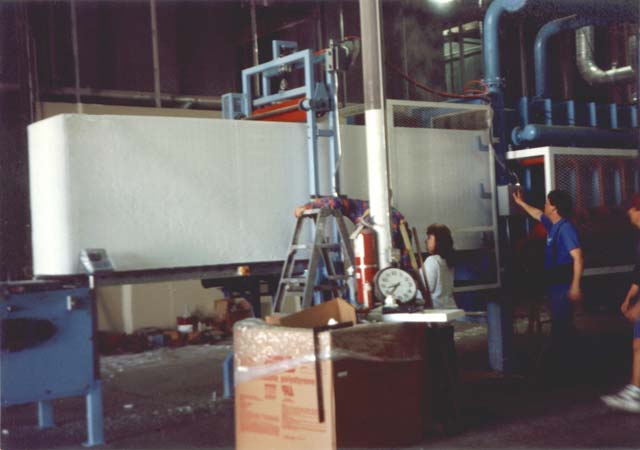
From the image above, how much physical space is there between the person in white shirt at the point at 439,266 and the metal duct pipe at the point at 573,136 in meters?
1.77

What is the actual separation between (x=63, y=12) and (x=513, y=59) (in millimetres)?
8638

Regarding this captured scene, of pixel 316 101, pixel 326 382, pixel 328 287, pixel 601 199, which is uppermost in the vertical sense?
pixel 316 101

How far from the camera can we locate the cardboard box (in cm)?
506

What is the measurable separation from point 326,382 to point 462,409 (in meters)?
2.32

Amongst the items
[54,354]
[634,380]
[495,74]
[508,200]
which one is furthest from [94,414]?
[495,74]

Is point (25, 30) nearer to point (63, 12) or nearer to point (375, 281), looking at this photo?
point (63, 12)

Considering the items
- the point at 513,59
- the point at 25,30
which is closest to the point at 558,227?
the point at 25,30

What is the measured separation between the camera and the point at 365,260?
6.21m

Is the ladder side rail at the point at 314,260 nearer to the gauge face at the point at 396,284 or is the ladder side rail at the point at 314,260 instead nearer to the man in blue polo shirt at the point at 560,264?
the gauge face at the point at 396,284

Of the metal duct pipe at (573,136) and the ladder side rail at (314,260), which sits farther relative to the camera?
the metal duct pipe at (573,136)

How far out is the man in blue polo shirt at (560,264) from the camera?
7531mm

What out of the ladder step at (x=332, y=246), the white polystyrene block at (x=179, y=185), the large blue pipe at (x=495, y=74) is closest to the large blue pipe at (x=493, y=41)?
the large blue pipe at (x=495, y=74)

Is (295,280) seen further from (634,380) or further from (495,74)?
(495,74)

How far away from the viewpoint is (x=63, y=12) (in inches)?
447
